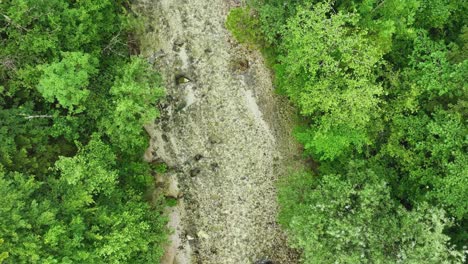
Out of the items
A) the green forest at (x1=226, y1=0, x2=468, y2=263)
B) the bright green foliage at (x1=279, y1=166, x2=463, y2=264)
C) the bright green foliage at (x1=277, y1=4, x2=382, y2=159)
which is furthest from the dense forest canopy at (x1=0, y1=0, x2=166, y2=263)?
the bright green foliage at (x1=279, y1=166, x2=463, y2=264)

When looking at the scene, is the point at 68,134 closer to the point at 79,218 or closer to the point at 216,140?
the point at 79,218

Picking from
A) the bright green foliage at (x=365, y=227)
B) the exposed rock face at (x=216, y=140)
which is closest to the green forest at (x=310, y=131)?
the bright green foliage at (x=365, y=227)

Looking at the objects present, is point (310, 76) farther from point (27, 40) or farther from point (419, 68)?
point (27, 40)

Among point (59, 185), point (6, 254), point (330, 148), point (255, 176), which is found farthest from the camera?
point (255, 176)

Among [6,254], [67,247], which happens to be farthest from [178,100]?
[6,254]

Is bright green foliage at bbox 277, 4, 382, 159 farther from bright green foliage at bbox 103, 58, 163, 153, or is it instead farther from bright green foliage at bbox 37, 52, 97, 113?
bright green foliage at bbox 37, 52, 97, 113

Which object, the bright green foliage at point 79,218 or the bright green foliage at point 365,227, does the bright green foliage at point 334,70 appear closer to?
the bright green foliage at point 365,227
